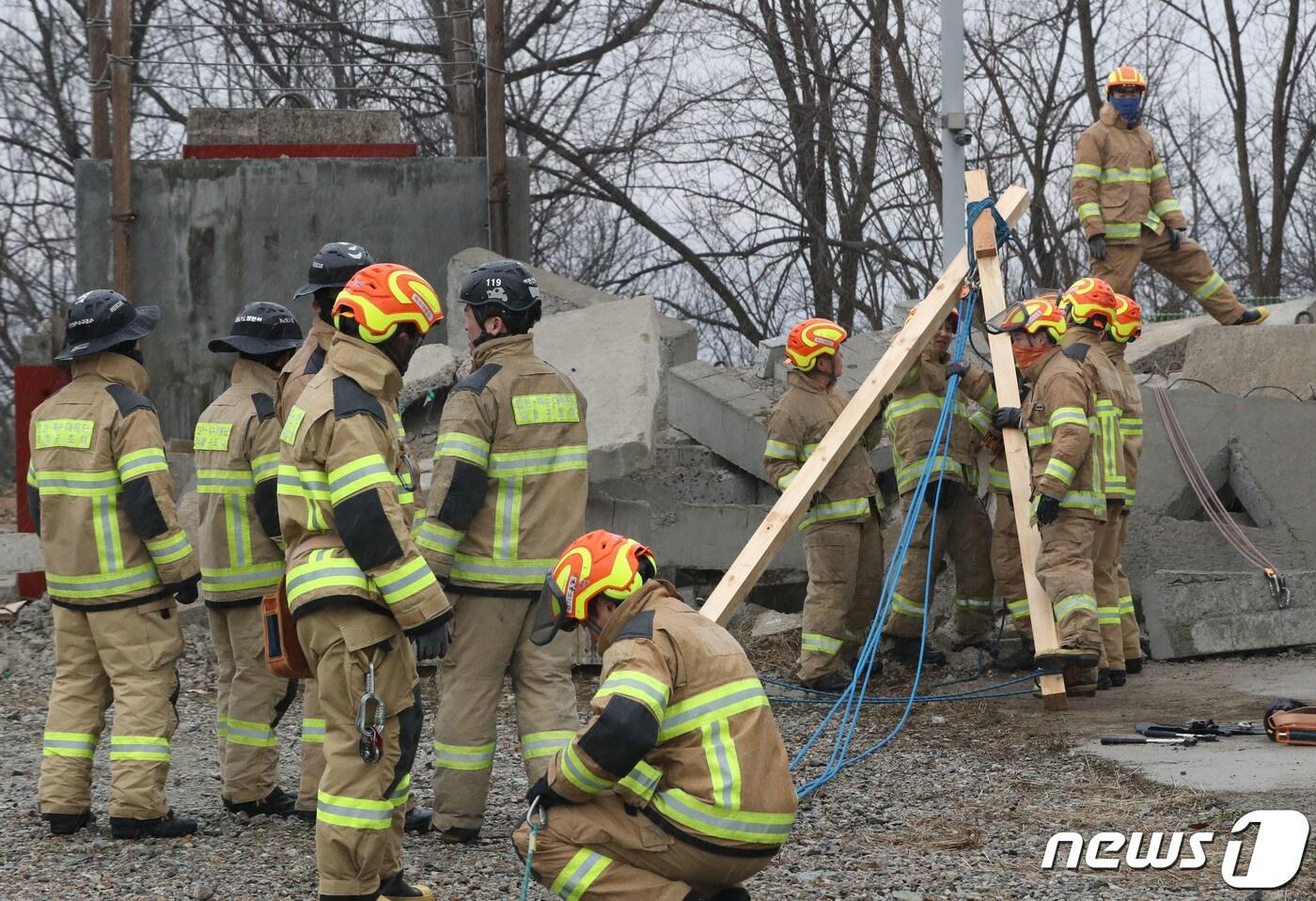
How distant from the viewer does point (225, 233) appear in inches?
545

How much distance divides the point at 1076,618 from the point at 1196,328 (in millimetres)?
4749

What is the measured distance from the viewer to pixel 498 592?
6.15m

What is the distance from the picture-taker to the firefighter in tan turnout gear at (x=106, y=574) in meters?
6.36

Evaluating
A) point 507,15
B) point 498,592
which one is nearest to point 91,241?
point 507,15

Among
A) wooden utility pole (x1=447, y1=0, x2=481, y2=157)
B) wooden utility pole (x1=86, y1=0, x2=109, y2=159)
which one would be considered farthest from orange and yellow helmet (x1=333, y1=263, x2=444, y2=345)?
wooden utility pole (x1=447, y1=0, x2=481, y2=157)

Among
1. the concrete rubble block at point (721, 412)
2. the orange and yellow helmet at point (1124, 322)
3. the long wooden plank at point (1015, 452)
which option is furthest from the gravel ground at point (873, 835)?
the concrete rubble block at point (721, 412)

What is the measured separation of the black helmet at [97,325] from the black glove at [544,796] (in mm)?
3086

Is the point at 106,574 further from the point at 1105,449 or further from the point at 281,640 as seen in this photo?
the point at 1105,449

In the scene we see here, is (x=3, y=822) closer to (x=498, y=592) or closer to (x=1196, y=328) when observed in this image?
(x=498, y=592)

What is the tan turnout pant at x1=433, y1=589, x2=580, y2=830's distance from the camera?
6.10 meters

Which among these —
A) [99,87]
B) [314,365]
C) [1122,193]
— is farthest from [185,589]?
[99,87]

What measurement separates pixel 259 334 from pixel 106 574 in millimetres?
1211

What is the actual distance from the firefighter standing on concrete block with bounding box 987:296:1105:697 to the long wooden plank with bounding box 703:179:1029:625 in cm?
35

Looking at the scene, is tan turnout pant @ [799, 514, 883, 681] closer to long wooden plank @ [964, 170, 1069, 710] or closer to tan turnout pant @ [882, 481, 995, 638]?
tan turnout pant @ [882, 481, 995, 638]
